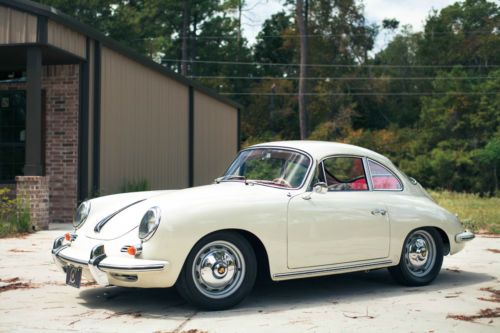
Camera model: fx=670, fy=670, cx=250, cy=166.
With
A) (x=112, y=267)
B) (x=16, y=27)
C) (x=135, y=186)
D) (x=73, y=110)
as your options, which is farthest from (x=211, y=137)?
(x=112, y=267)

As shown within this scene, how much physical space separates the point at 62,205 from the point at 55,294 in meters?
7.65

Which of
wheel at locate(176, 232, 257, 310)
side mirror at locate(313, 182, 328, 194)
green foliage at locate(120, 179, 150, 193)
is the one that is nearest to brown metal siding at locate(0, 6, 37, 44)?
green foliage at locate(120, 179, 150, 193)

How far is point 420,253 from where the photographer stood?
689 centimetres

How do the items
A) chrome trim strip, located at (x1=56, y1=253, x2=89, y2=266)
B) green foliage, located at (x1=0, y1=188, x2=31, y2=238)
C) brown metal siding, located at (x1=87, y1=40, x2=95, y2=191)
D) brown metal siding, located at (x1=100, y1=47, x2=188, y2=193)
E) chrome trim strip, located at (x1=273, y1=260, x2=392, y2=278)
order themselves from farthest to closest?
brown metal siding, located at (x1=100, y1=47, x2=188, y2=193) → brown metal siding, located at (x1=87, y1=40, x2=95, y2=191) → green foliage, located at (x1=0, y1=188, x2=31, y2=238) → chrome trim strip, located at (x1=273, y1=260, x2=392, y2=278) → chrome trim strip, located at (x1=56, y1=253, x2=89, y2=266)

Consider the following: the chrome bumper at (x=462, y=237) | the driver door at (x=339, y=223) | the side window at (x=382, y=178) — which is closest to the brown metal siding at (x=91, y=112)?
the driver door at (x=339, y=223)

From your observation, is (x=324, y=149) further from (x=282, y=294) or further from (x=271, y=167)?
(x=282, y=294)

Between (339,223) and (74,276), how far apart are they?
240 cm

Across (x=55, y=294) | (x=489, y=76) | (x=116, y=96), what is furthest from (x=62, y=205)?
(x=489, y=76)

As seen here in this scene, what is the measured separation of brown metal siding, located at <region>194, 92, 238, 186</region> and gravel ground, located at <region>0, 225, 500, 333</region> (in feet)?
42.0

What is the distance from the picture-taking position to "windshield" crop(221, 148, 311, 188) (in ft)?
20.5

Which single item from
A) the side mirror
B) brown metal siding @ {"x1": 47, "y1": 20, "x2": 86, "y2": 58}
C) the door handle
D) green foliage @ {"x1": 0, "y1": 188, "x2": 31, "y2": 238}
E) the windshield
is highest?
brown metal siding @ {"x1": 47, "y1": 20, "x2": 86, "y2": 58}

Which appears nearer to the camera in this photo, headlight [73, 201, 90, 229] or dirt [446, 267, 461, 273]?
headlight [73, 201, 90, 229]

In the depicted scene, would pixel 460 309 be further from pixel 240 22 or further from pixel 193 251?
pixel 240 22

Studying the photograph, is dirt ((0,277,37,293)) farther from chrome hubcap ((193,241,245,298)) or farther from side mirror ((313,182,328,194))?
side mirror ((313,182,328,194))
